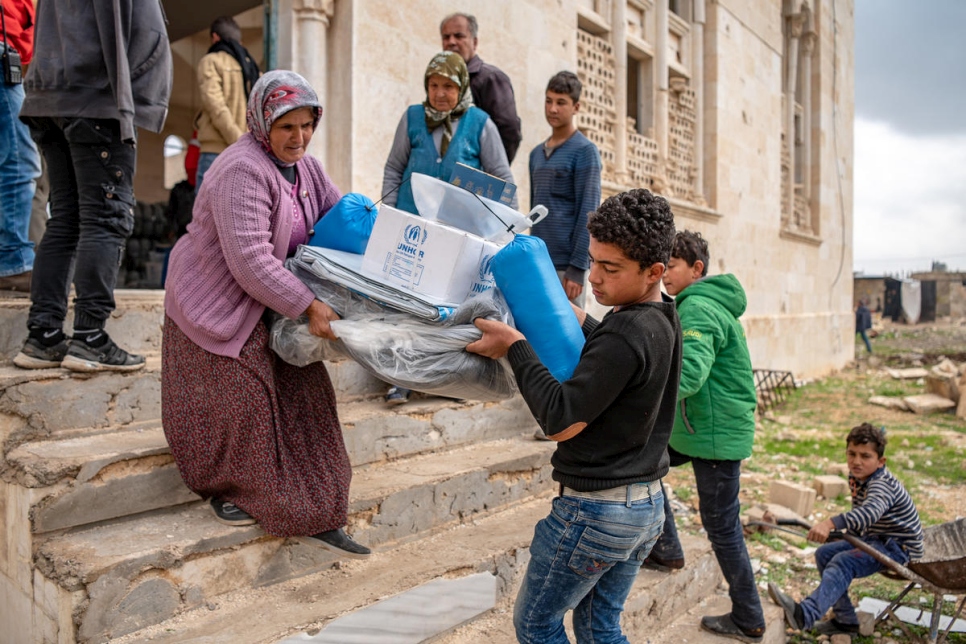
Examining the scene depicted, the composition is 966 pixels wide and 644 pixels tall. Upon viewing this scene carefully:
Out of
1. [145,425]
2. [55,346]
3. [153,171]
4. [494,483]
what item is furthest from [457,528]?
[153,171]

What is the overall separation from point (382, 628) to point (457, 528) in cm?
83

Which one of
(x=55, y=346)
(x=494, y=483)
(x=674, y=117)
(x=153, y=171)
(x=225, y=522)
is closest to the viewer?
(x=225, y=522)

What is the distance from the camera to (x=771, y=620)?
3.36 metres

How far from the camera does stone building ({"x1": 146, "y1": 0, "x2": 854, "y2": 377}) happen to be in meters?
5.13

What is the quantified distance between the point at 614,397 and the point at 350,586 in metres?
1.36

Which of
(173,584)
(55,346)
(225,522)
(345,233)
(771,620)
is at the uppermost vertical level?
(345,233)

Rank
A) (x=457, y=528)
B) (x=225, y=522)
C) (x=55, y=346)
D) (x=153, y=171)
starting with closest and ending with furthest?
(x=225, y=522), (x=55, y=346), (x=457, y=528), (x=153, y=171)

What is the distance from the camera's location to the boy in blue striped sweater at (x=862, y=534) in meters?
3.56

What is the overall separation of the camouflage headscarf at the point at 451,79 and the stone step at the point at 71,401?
1729mm

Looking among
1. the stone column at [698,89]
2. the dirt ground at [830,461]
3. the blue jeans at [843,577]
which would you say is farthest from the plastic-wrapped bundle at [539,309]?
the stone column at [698,89]

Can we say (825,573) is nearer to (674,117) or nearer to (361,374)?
(361,374)

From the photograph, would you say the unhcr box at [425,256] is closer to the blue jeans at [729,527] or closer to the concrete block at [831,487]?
the blue jeans at [729,527]

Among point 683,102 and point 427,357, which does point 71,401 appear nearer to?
point 427,357

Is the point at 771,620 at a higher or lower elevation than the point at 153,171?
lower
